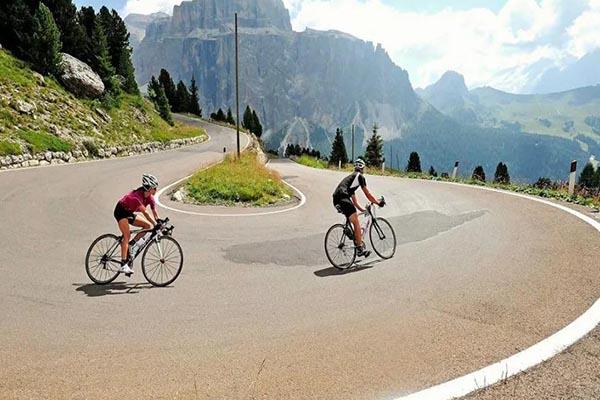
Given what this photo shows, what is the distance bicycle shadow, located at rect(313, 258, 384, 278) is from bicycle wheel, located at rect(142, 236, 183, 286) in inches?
98.6

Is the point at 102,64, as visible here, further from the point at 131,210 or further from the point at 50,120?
the point at 131,210

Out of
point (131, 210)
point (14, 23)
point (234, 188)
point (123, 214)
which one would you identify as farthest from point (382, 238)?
point (14, 23)

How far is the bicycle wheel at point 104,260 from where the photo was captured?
7.07 metres

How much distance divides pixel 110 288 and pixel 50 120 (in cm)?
2559

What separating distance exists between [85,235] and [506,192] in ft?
48.7

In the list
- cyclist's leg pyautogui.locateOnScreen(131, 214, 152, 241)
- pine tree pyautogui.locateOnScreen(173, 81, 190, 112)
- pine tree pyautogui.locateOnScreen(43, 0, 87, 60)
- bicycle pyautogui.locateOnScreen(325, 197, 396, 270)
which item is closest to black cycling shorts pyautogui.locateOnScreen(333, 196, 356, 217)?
bicycle pyautogui.locateOnScreen(325, 197, 396, 270)

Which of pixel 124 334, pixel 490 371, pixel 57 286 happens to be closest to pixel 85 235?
pixel 57 286

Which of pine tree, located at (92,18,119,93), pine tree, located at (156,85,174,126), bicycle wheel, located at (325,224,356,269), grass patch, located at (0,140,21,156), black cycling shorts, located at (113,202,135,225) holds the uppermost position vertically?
pine tree, located at (92,18,119,93)

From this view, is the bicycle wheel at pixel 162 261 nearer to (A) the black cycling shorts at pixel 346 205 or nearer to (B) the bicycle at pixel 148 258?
(B) the bicycle at pixel 148 258

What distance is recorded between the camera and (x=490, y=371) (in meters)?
4.30

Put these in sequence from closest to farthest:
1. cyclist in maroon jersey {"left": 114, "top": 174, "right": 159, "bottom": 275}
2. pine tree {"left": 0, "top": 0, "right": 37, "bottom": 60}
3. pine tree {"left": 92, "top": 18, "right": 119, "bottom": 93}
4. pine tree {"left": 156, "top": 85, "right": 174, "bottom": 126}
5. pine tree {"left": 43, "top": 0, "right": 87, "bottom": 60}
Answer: cyclist in maroon jersey {"left": 114, "top": 174, "right": 159, "bottom": 275}, pine tree {"left": 0, "top": 0, "right": 37, "bottom": 60}, pine tree {"left": 43, "top": 0, "right": 87, "bottom": 60}, pine tree {"left": 92, "top": 18, "right": 119, "bottom": 93}, pine tree {"left": 156, "top": 85, "right": 174, "bottom": 126}

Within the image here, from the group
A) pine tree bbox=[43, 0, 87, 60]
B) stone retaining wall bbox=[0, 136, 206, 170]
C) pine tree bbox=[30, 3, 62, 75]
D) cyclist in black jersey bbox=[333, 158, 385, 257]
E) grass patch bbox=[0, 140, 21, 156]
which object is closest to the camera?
cyclist in black jersey bbox=[333, 158, 385, 257]

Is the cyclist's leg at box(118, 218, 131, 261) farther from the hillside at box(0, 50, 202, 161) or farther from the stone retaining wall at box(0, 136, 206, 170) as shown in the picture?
the hillside at box(0, 50, 202, 161)

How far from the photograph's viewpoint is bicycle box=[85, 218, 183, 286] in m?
7.07
